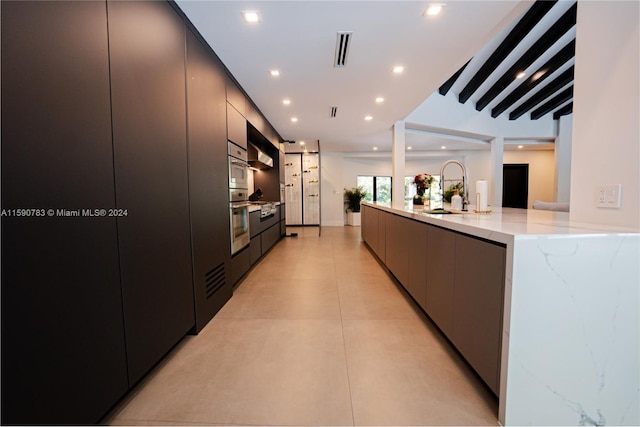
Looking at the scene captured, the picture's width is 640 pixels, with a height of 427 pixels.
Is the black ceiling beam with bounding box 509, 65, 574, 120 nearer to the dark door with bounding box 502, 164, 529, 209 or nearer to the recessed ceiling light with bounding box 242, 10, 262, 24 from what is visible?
the dark door with bounding box 502, 164, 529, 209

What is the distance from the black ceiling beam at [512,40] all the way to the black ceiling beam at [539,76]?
44.1 inches

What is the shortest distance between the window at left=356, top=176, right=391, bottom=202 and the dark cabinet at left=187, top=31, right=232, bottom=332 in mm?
7189

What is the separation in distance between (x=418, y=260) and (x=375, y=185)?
7.51 m

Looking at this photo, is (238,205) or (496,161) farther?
(496,161)

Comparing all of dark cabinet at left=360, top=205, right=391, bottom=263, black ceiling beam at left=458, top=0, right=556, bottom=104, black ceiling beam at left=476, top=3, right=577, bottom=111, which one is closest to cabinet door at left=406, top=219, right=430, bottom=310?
dark cabinet at left=360, top=205, right=391, bottom=263

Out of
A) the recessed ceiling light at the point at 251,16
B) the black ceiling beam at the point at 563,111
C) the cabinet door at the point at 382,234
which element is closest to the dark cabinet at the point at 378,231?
the cabinet door at the point at 382,234

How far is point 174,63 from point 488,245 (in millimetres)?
2246

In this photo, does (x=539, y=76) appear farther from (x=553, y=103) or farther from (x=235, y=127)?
(x=235, y=127)

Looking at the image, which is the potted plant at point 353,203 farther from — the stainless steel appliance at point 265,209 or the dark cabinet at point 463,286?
the dark cabinet at point 463,286

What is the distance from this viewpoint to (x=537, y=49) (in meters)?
4.39

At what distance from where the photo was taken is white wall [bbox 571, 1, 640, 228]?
123 cm

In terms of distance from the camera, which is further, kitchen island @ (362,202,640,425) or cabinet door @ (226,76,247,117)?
cabinet door @ (226,76,247,117)

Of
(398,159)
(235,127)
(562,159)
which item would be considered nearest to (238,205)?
(235,127)

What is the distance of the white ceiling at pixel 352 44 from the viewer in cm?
187
